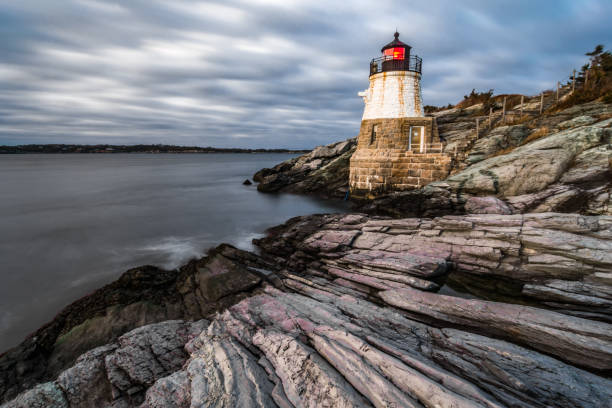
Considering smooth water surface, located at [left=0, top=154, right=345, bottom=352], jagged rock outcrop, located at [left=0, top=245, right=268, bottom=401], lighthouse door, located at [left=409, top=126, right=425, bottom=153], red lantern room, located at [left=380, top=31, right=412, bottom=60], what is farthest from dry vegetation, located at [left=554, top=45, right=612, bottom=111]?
jagged rock outcrop, located at [left=0, top=245, right=268, bottom=401]

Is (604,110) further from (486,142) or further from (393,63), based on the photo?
(393,63)

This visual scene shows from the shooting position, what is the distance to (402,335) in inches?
210

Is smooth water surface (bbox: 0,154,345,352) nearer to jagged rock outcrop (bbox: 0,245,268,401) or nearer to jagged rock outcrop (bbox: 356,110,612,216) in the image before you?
jagged rock outcrop (bbox: 0,245,268,401)

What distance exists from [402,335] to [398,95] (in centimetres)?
1763

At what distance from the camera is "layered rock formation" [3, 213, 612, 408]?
3912 mm

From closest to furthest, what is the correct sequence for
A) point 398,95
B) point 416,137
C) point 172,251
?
point 172,251
point 416,137
point 398,95

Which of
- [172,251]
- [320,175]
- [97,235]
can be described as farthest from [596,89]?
[97,235]

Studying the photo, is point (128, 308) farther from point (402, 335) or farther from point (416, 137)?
point (416, 137)

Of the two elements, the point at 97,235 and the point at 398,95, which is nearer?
the point at 97,235

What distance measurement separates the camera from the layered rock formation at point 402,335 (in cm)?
391

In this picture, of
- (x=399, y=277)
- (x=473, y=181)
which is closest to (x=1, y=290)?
(x=399, y=277)

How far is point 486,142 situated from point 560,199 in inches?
307

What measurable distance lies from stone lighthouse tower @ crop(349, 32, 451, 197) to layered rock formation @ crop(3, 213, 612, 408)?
31.5 ft

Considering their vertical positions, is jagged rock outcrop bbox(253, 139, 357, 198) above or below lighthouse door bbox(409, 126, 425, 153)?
below
